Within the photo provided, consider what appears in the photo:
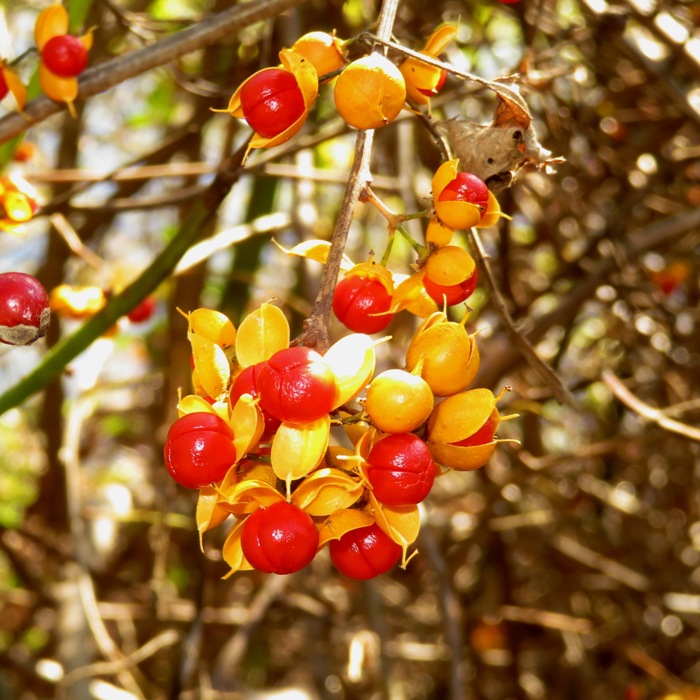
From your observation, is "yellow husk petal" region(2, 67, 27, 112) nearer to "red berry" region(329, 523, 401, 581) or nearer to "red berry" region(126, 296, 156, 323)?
"red berry" region(126, 296, 156, 323)

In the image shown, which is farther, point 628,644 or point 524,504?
point 524,504

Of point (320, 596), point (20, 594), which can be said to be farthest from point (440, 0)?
point (20, 594)

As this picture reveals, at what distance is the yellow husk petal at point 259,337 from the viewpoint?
2.51 feet

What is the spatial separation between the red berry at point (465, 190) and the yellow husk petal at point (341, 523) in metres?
0.29

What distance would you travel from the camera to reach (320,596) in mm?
2094

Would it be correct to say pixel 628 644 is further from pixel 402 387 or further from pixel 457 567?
pixel 402 387

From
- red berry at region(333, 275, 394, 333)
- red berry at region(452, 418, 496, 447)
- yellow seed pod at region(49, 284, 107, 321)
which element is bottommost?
yellow seed pod at region(49, 284, 107, 321)

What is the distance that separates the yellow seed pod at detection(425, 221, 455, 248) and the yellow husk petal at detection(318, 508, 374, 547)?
0.85 feet

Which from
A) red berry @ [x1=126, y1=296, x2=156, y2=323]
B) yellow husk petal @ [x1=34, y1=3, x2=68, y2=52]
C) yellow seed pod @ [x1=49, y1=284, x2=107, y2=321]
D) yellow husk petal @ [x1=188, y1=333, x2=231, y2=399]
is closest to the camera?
yellow husk petal @ [x1=188, y1=333, x2=231, y2=399]

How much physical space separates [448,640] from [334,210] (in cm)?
177

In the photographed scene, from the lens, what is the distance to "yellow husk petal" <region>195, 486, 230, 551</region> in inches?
28.9

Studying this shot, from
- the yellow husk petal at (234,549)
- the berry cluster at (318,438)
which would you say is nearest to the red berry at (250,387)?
the berry cluster at (318,438)

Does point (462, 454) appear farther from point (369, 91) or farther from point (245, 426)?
point (369, 91)

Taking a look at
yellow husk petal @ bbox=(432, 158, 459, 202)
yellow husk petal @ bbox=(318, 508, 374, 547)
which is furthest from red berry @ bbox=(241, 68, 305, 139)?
yellow husk petal @ bbox=(318, 508, 374, 547)
